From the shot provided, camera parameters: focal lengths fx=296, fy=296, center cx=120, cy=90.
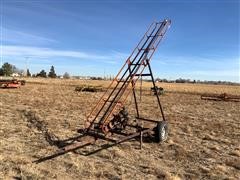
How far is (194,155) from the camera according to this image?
8531 millimetres

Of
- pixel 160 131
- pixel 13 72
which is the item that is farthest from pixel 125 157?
pixel 13 72

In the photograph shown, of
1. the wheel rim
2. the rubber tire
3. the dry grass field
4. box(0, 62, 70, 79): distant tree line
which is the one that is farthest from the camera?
box(0, 62, 70, 79): distant tree line

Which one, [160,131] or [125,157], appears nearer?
[125,157]

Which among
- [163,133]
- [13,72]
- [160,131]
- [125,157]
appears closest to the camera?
[125,157]

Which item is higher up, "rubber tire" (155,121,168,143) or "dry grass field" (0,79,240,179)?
"rubber tire" (155,121,168,143)

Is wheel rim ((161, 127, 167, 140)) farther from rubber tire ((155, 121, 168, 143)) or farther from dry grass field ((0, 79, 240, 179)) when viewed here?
dry grass field ((0, 79, 240, 179))

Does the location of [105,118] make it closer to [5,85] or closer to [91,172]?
[91,172]

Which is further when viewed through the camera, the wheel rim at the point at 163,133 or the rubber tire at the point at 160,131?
the wheel rim at the point at 163,133

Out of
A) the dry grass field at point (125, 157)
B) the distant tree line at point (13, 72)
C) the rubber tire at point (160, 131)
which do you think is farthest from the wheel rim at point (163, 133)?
the distant tree line at point (13, 72)

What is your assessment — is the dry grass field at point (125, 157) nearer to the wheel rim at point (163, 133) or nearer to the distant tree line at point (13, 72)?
the wheel rim at point (163, 133)

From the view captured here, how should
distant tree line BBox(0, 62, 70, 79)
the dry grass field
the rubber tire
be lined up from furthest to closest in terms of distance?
1. distant tree line BBox(0, 62, 70, 79)
2. the rubber tire
3. the dry grass field

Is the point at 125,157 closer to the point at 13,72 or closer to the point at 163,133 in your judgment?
the point at 163,133

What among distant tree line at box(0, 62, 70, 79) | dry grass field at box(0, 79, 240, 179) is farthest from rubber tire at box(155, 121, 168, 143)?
distant tree line at box(0, 62, 70, 79)

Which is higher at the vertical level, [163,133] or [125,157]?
[163,133]
